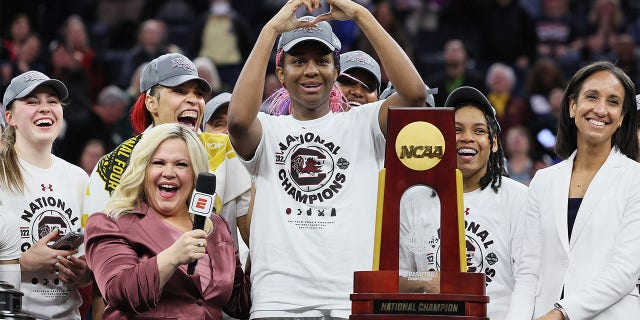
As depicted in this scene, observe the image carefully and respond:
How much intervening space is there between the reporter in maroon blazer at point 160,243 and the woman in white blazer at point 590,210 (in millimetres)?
1363

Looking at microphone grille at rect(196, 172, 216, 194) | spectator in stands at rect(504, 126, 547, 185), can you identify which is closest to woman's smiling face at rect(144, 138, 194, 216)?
microphone grille at rect(196, 172, 216, 194)

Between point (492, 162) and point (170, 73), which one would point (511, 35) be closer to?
point (492, 162)

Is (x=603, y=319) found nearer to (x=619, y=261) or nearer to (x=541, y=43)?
(x=619, y=261)

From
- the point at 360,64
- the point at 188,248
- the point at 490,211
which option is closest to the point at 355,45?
the point at 360,64

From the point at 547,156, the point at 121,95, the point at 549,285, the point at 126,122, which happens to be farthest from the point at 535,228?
the point at 121,95

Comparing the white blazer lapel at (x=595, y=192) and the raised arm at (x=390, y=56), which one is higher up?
the raised arm at (x=390, y=56)

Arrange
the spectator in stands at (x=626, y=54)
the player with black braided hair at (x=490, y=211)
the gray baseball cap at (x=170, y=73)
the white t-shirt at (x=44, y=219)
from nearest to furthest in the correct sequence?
the player with black braided hair at (x=490, y=211), the white t-shirt at (x=44, y=219), the gray baseball cap at (x=170, y=73), the spectator in stands at (x=626, y=54)

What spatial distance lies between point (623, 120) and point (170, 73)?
2.24 metres

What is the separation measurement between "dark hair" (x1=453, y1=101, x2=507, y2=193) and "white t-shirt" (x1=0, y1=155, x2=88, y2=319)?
1.96 meters

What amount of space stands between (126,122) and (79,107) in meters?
1.10

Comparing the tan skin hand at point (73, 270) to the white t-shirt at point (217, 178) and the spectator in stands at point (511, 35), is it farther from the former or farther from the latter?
the spectator in stands at point (511, 35)

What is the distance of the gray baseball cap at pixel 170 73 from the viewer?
20.9ft

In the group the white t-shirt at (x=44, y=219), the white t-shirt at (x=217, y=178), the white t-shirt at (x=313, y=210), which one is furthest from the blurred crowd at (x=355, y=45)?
the white t-shirt at (x=313, y=210)

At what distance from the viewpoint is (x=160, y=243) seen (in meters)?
5.22
